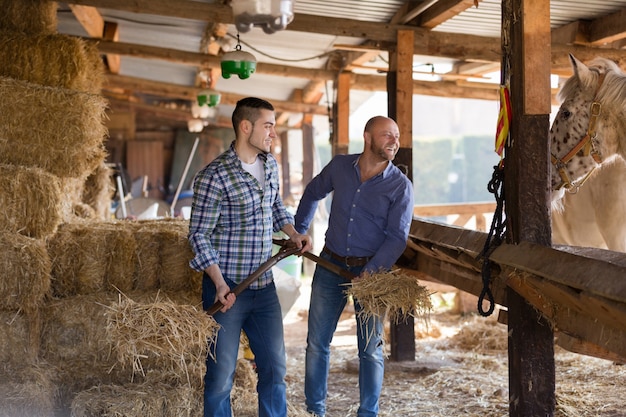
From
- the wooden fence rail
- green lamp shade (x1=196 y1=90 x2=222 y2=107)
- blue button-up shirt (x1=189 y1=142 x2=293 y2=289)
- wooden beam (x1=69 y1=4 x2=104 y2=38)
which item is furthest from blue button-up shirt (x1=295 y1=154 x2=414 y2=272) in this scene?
green lamp shade (x1=196 y1=90 x2=222 y2=107)

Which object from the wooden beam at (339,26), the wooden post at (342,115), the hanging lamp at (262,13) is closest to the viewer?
the hanging lamp at (262,13)

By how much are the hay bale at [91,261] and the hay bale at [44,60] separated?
3.86ft

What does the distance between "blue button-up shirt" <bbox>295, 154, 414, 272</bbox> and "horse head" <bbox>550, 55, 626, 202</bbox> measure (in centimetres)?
84

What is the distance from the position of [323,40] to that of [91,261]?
4.31 metres

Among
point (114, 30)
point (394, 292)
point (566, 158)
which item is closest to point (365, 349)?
point (394, 292)

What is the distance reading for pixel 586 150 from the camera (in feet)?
13.8

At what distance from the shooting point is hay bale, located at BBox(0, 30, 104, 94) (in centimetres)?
549

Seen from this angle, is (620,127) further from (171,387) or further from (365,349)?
(171,387)

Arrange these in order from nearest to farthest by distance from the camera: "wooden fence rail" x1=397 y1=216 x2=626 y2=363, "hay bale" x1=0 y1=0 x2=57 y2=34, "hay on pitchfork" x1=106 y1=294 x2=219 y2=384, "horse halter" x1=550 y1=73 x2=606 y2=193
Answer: "wooden fence rail" x1=397 y1=216 x2=626 y2=363 → "hay on pitchfork" x1=106 y1=294 x2=219 y2=384 → "horse halter" x1=550 y1=73 x2=606 y2=193 → "hay bale" x1=0 y1=0 x2=57 y2=34

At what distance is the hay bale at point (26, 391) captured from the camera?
443cm

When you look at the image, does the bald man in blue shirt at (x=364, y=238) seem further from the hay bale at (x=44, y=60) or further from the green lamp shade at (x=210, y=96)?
the green lamp shade at (x=210, y=96)

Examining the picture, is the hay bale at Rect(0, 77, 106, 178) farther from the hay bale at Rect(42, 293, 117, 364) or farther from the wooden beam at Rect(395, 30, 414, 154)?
the wooden beam at Rect(395, 30, 414, 154)

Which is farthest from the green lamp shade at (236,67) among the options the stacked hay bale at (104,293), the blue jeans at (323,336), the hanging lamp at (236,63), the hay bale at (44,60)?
the blue jeans at (323,336)

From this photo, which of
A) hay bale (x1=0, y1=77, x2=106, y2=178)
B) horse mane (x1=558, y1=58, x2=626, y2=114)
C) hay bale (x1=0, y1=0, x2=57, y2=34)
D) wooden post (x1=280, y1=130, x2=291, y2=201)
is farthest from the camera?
wooden post (x1=280, y1=130, x2=291, y2=201)
